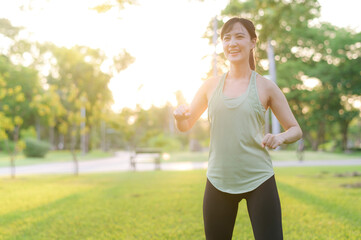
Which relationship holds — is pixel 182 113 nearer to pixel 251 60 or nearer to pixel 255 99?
pixel 255 99

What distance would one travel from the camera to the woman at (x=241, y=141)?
6.57 ft

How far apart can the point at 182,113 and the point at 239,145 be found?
370 millimetres

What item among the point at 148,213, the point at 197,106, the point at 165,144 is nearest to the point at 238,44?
the point at 197,106

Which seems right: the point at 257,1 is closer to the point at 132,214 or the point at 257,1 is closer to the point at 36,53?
the point at 132,214

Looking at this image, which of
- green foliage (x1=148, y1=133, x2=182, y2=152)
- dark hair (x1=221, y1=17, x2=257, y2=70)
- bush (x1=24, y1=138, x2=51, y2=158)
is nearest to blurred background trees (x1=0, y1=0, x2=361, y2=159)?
green foliage (x1=148, y1=133, x2=182, y2=152)

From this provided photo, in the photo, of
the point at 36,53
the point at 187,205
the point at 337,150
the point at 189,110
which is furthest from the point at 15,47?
the point at 189,110

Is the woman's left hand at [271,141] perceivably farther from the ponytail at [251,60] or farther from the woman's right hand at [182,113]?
the ponytail at [251,60]

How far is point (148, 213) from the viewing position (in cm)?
653

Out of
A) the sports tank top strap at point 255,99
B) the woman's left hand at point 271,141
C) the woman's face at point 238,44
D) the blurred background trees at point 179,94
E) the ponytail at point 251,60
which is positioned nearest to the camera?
the woman's left hand at point 271,141

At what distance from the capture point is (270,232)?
1.98m

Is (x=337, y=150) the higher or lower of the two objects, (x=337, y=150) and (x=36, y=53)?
the lower

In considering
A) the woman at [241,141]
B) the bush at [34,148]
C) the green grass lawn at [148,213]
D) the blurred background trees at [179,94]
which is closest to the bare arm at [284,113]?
the woman at [241,141]

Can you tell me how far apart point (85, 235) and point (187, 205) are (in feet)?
8.37

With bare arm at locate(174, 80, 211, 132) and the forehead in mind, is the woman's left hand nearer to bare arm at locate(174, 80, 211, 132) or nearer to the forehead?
bare arm at locate(174, 80, 211, 132)
